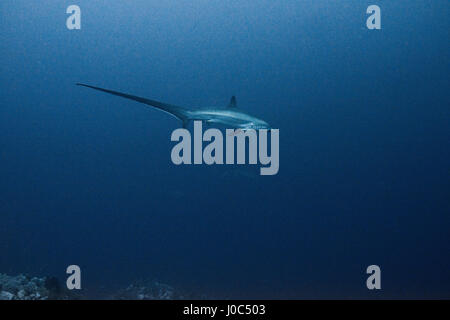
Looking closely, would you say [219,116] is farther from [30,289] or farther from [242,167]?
[242,167]

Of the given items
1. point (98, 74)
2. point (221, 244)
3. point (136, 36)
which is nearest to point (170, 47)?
point (136, 36)

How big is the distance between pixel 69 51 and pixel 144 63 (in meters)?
4.97

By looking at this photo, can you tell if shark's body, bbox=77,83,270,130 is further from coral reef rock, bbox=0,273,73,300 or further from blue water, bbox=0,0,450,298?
blue water, bbox=0,0,450,298

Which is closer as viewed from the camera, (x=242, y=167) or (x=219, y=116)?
(x=219, y=116)

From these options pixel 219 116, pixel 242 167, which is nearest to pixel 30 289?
pixel 219 116

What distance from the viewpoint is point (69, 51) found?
19391mm

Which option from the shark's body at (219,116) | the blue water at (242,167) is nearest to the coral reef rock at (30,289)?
the shark's body at (219,116)

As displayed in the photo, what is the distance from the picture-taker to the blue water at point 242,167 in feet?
44.6

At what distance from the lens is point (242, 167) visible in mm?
14969

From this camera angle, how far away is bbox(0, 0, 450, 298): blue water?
13.6 meters

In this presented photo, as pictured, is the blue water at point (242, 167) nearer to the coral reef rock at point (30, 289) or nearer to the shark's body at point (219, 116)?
the coral reef rock at point (30, 289)

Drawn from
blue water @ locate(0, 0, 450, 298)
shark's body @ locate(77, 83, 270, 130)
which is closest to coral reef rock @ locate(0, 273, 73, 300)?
shark's body @ locate(77, 83, 270, 130)

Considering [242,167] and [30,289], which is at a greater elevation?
[242,167]

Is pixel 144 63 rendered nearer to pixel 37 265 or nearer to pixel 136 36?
pixel 136 36
